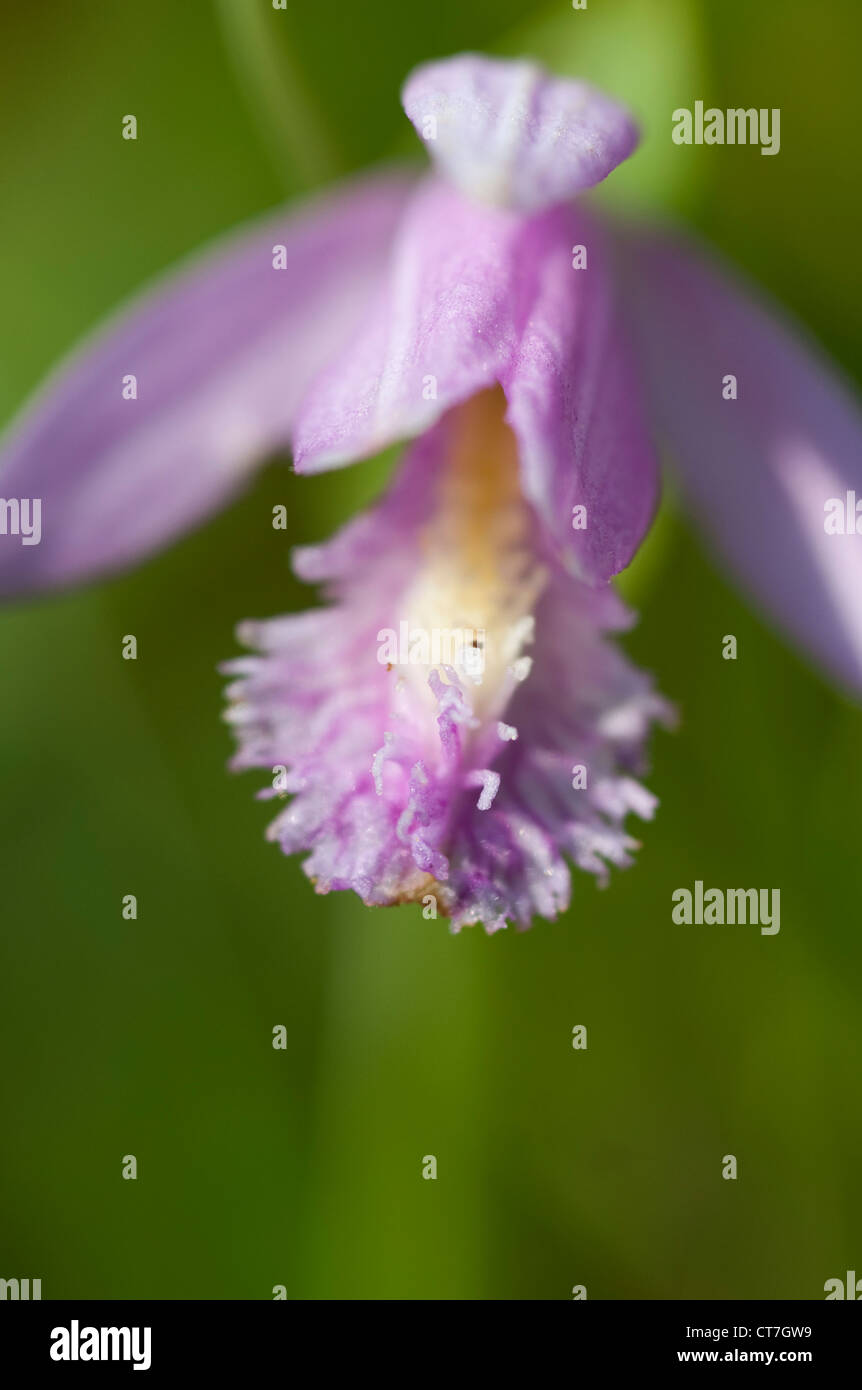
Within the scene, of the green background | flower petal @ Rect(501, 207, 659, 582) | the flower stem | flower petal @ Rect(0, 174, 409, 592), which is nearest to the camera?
flower petal @ Rect(501, 207, 659, 582)

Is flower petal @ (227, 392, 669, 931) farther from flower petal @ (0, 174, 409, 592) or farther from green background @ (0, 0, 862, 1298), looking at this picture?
green background @ (0, 0, 862, 1298)

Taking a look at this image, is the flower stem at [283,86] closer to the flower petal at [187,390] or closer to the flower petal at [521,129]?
the flower petal at [187,390]

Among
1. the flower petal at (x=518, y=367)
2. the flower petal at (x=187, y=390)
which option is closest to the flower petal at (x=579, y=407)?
the flower petal at (x=518, y=367)

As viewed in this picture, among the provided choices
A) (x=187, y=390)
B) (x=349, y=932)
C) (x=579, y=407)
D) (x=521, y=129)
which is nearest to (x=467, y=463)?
(x=579, y=407)

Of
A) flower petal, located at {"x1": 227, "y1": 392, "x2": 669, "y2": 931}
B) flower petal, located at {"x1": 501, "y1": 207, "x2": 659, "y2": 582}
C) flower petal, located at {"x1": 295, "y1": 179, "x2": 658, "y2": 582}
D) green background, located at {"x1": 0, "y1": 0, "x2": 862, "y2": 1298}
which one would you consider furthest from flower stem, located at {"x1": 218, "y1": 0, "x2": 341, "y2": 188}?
flower petal, located at {"x1": 227, "y1": 392, "x2": 669, "y2": 931}
